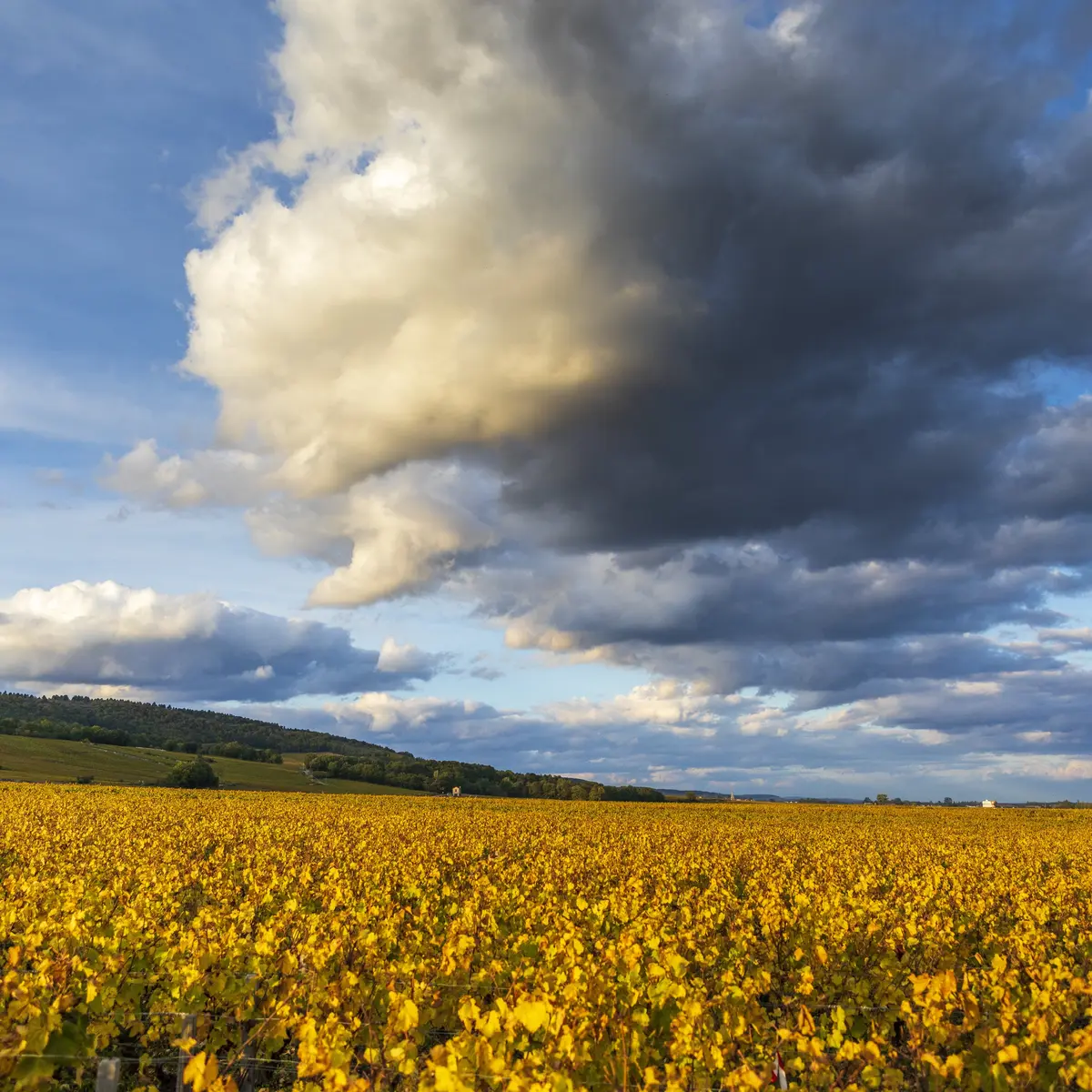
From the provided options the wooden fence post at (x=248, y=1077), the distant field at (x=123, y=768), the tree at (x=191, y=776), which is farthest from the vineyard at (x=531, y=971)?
the distant field at (x=123, y=768)

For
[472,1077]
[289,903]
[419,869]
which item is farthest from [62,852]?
[472,1077]

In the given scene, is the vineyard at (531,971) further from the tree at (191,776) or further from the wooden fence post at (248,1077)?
the tree at (191,776)

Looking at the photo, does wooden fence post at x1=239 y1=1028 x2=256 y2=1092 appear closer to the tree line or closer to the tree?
the tree

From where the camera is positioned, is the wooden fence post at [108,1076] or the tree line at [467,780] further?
the tree line at [467,780]

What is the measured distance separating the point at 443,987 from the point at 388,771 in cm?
12500

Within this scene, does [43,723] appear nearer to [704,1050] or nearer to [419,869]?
[419,869]

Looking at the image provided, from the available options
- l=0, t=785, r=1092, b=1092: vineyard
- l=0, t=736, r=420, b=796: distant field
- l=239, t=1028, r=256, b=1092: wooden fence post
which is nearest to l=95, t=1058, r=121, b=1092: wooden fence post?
l=0, t=785, r=1092, b=1092: vineyard

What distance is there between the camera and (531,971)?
29.1 feet

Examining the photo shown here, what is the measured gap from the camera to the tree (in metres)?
95.7

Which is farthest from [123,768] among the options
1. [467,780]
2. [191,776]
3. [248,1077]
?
[248,1077]

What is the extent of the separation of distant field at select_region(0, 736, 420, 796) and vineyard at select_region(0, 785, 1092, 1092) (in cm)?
7648

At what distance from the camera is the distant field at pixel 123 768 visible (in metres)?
93.7

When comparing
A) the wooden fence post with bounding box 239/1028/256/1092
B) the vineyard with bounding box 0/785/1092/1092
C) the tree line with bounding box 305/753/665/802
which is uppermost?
the vineyard with bounding box 0/785/1092/1092

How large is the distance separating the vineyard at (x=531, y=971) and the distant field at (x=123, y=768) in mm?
76479
